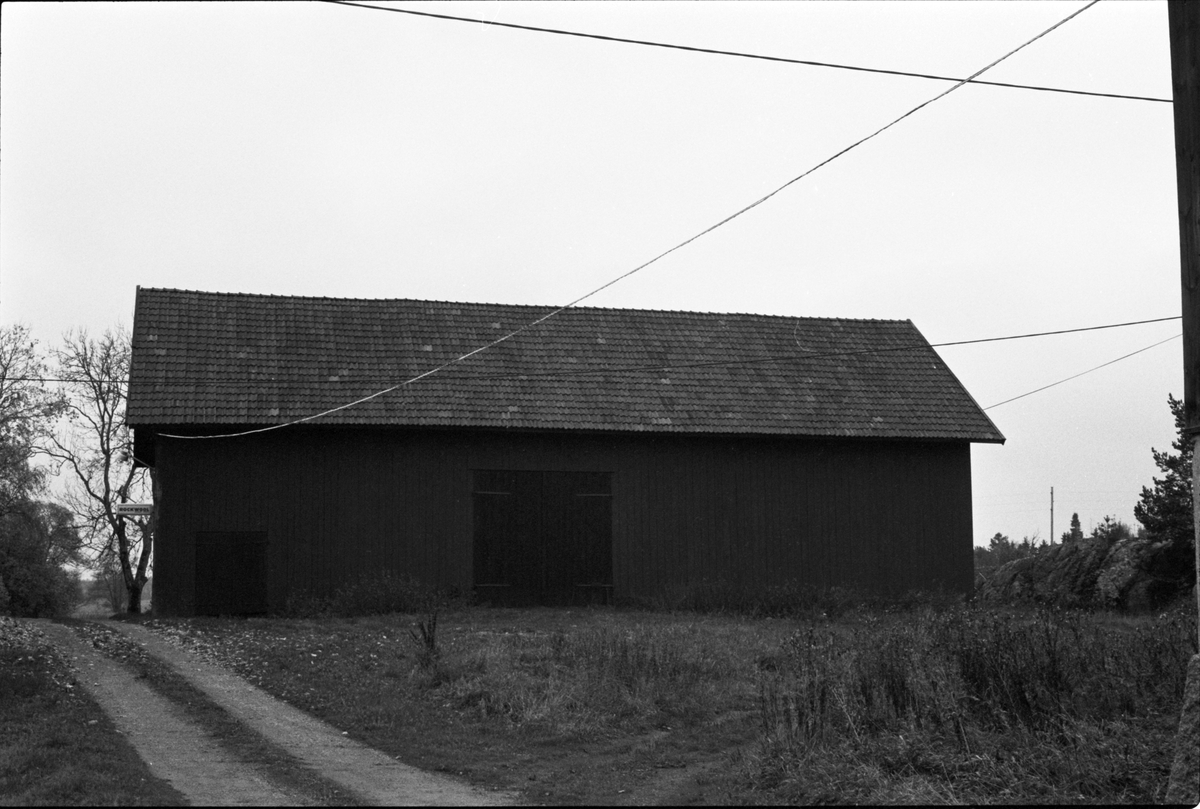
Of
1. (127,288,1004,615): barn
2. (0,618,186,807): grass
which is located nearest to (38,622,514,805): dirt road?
(0,618,186,807): grass

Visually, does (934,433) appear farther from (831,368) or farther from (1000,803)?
(1000,803)

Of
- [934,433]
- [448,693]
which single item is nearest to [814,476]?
[934,433]

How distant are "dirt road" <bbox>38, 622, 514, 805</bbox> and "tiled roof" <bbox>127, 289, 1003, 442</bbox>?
28.2 feet

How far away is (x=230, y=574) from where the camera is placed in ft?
75.0

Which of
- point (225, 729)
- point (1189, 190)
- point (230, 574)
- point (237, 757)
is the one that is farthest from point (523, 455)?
point (1189, 190)

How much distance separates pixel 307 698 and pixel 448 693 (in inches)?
67.0

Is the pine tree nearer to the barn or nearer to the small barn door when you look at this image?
the barn

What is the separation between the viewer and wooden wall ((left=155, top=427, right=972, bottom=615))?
23.0 meters

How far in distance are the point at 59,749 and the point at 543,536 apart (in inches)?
575

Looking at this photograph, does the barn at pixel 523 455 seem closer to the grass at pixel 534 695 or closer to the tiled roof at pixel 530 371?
the tiled roof at pixel 530 371

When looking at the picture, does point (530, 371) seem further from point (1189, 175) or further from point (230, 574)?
point (1189, 175)

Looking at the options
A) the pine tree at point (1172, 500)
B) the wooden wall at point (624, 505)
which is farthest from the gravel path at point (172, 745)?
the pine tree at point (1172, 500)

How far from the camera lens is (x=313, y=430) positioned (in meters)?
23.5

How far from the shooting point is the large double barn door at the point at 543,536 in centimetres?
2406
